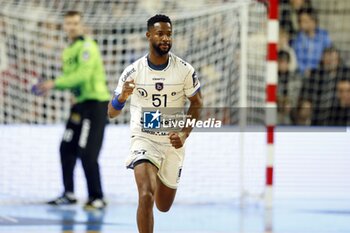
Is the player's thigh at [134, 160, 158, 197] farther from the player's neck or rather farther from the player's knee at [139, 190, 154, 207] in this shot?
the player's neck

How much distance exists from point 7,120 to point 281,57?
3952 mm

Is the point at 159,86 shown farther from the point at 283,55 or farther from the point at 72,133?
the point at 283,55

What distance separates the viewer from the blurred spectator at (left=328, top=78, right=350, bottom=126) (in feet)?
47.7

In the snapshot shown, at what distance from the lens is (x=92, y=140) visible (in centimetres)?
1190

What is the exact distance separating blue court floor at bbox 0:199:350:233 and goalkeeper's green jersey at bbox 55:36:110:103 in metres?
1.36

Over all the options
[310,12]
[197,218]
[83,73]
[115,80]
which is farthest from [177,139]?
[310,12]

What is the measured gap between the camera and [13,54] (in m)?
13.5

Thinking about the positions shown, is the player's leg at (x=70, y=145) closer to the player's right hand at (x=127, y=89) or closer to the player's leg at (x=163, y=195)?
the player's leg at (x=163, y=195)

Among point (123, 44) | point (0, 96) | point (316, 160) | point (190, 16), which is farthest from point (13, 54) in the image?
point (316, 160)

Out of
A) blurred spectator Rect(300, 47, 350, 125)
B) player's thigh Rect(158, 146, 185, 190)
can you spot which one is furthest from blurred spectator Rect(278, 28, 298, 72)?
player's thigh Rect(158, 146, 185, 190)

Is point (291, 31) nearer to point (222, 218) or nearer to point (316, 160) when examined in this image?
point (316, 160)

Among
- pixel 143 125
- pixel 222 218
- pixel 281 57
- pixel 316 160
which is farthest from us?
pixel 281 57

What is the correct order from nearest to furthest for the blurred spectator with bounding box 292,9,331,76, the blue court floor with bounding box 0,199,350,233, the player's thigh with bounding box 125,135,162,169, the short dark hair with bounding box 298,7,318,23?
the player's thigh with bounding box 125,135,162,169
the blue court floor with bounding box 0,199,350,233
the short dark hair with bounding box 298,7,318,23
the blurred spectator with bounding box 292,9,331,76

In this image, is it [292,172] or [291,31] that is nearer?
[292,172]
